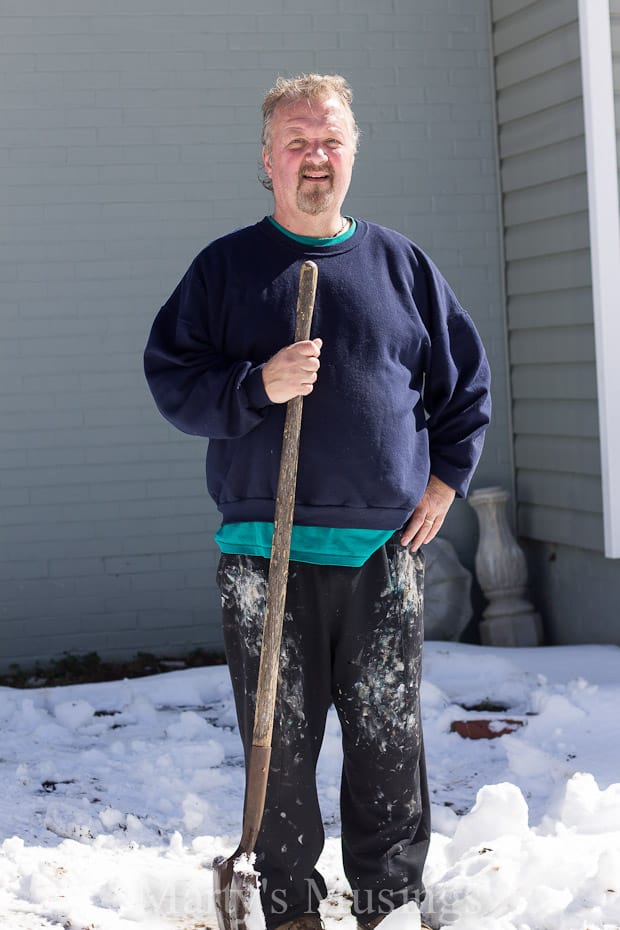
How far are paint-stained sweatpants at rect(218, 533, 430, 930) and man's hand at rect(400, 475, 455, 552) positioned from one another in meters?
0.03

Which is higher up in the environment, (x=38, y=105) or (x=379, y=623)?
(x=38, y=105)

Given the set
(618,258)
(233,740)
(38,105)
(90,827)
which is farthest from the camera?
(38,105)

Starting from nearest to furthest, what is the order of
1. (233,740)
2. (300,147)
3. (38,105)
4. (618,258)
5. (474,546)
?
(300,147)
(233,740)
(618,258)
(38,105)
(474,546)

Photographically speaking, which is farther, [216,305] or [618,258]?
[618,258]

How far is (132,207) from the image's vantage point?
20.9 ft

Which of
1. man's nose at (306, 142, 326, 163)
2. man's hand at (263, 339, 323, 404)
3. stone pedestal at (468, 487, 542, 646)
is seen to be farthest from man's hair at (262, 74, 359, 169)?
stone pedestal at (468, 487, 542, 646)

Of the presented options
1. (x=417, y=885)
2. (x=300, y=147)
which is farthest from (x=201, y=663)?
(x=300, y=147)

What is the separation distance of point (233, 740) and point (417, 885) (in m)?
1.99

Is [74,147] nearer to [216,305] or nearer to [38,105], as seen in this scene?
[38,105]

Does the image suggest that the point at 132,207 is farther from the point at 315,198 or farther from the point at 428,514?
the point at 428,514

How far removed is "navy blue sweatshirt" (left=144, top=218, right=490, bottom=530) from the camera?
282cm

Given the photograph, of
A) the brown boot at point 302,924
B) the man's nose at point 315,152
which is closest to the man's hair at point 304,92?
the man's nose at point 315,152

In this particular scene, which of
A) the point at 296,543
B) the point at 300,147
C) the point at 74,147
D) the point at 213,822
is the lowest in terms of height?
the point at 213,822

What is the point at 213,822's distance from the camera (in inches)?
161
